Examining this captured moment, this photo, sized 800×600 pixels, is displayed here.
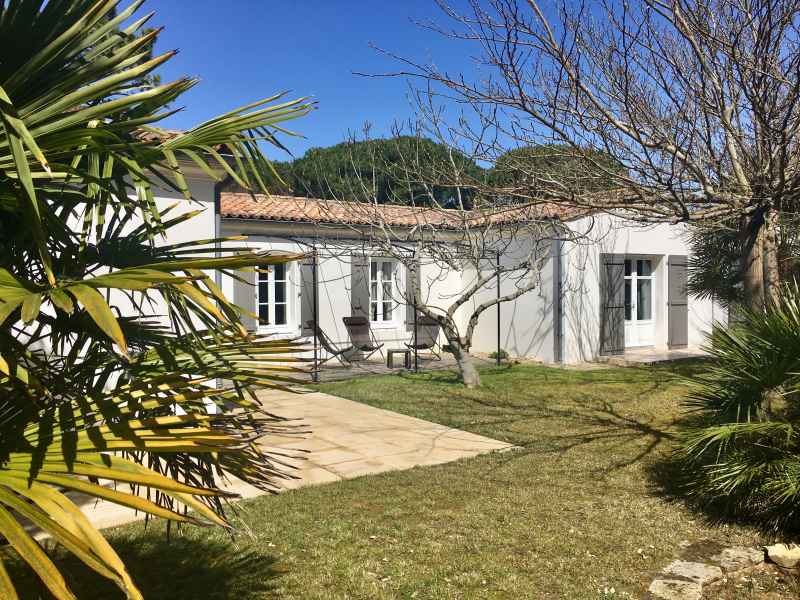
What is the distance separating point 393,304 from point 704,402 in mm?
9755

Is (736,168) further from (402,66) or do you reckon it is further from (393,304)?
(393,304)

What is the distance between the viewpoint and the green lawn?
140 inches

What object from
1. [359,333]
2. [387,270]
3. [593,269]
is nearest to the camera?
[359,333]

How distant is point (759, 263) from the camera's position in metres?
5.93

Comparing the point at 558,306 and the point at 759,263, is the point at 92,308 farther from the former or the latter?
the point at 558,306

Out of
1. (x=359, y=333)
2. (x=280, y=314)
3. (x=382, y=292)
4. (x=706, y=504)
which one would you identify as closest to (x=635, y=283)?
(x=382, y=292)

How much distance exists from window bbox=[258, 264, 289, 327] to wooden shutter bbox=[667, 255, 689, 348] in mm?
8446

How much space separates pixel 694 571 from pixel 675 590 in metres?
0.29

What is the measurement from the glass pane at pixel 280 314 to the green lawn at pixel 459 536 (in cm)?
725

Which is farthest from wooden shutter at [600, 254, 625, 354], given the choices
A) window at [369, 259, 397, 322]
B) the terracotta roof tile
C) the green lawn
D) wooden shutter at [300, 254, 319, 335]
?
the green lawn

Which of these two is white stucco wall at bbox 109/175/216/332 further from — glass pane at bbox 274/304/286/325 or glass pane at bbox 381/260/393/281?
glass pane at bbox 381/260/393/281

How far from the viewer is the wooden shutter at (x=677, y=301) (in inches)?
583

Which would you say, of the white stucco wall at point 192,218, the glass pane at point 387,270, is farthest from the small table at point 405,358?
the white stucco wall at point 192,218

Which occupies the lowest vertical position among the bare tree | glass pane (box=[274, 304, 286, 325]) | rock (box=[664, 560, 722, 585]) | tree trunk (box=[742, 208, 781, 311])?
rock (box=[664, 560, 722, 585])
